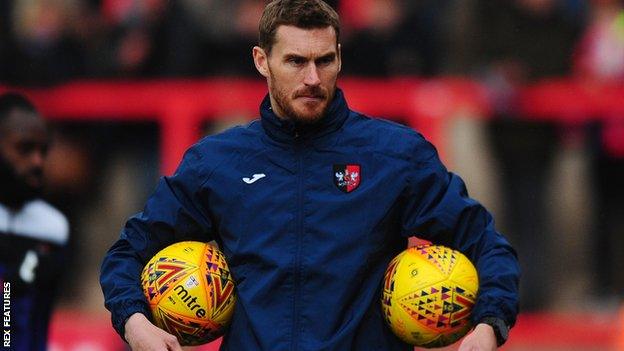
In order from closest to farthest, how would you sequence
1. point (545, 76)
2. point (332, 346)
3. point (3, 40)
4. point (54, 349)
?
1. point (332, 346)
2. point (54, 349)
3. point (545, 76)
4. point (3, 40)

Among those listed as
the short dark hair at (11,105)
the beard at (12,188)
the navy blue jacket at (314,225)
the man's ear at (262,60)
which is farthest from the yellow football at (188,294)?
the short dark hair at (11,105)

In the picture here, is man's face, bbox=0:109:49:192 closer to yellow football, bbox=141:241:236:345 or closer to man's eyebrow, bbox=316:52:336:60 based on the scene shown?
yellow football, bbox=141:241:236:345

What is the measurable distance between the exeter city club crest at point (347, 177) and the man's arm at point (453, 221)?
0.65 ft

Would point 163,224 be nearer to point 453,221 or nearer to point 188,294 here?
point 188,294

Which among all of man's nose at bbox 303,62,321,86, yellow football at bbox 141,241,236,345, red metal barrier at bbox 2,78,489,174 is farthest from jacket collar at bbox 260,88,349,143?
red metal barrier at bbox 2,78,489,174

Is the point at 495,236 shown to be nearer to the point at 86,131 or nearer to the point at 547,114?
the point at 547,114

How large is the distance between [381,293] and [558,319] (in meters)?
6.82

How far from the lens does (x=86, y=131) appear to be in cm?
1299

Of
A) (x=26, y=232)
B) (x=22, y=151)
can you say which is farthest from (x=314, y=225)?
(x=22, y=151)

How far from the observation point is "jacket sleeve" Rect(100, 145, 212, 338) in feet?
18.0

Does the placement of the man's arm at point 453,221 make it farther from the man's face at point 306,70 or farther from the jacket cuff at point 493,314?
the man's face at point 306,70

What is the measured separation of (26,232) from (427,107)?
6041mm

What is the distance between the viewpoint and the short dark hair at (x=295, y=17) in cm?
541

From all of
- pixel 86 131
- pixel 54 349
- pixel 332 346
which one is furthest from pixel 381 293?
pixel 86 131
